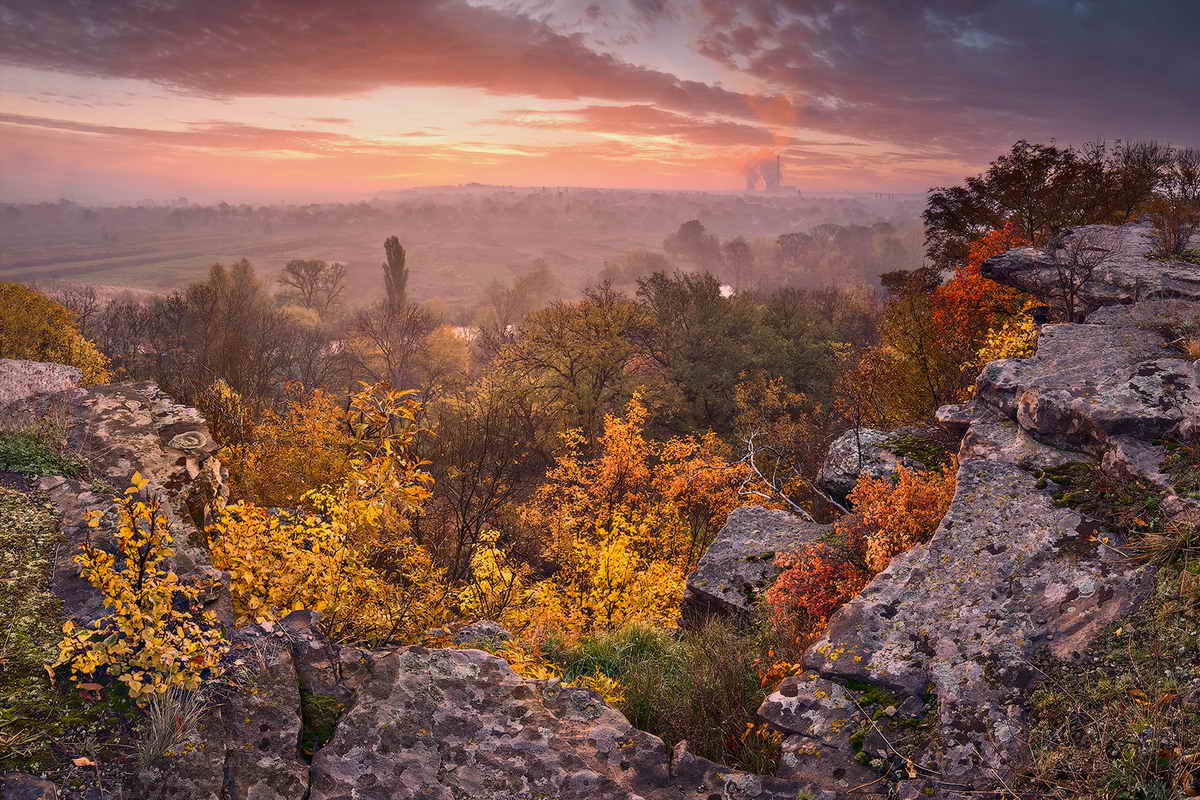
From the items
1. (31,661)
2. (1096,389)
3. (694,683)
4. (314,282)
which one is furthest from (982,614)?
(314,282)

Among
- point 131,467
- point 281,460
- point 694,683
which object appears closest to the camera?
point 694,683

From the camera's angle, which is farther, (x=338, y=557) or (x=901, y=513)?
(x=901, y=513)

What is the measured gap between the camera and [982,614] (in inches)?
300

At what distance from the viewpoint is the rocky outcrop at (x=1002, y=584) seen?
644 centimetres

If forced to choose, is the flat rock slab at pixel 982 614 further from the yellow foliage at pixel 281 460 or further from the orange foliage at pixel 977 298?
the yellow foliage at pixel 281 460

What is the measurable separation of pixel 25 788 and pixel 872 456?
14.8 m

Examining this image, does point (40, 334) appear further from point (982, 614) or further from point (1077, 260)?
point (1077, 260)

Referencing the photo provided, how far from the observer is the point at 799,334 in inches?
1863

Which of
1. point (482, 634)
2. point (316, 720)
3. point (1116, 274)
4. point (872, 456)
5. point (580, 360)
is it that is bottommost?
point (482, 634)

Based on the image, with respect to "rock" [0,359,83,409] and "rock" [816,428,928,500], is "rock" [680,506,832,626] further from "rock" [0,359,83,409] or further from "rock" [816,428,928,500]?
"rock" [0,359,83,409]

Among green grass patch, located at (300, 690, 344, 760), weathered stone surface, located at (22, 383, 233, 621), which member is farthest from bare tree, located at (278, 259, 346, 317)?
green grass patch, located at (300, 690, 344, 760)

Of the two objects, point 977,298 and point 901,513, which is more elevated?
point 977,298

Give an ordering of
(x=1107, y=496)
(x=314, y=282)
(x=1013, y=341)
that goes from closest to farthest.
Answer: (x=1107, y=496) < (x=1013, y=341) < (x=314, y=282)

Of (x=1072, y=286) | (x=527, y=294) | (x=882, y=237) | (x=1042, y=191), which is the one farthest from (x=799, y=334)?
(x=882, y=237)
